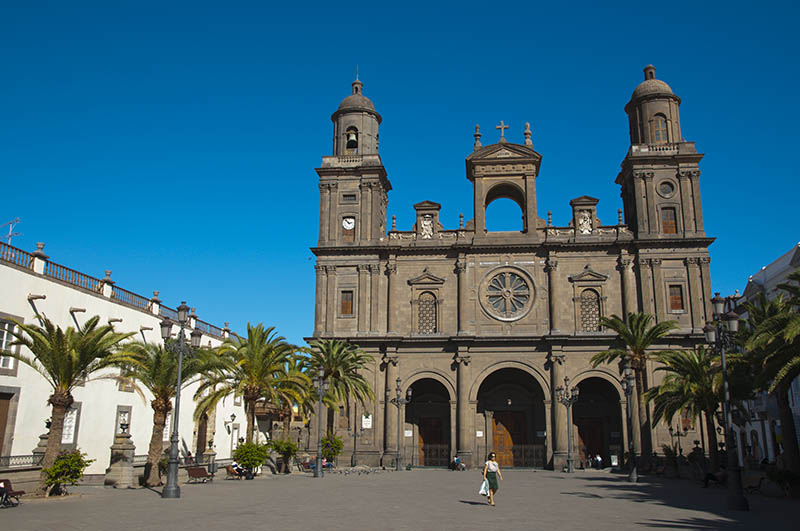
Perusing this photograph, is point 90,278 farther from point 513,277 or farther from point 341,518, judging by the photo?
point 513,277

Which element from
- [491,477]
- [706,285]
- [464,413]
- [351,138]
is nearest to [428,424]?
[464,413]

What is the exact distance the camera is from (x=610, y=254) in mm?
44531

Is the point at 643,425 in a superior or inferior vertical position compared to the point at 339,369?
inferior

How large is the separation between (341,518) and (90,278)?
22503 millimetres

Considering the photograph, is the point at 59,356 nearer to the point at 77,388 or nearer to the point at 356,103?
the point at 77,388

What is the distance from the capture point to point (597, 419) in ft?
145

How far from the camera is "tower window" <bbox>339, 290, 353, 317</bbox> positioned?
45.0 m


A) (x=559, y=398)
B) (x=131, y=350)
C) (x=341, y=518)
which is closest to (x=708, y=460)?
(x=559, y=398)

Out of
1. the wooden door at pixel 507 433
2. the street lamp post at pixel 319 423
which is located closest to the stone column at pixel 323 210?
the street lamp post at pixel 319 423

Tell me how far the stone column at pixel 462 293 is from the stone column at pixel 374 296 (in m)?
5.43

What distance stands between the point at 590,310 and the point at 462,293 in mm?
8509

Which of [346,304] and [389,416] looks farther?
[346,304]

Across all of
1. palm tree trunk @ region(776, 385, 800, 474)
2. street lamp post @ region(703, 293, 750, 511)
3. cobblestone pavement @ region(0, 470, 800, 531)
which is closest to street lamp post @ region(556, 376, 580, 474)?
cobblestone pavement @ region(0, 470, 800, 531)

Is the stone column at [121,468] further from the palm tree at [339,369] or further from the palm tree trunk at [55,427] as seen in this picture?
the palm tree at [339,369]
